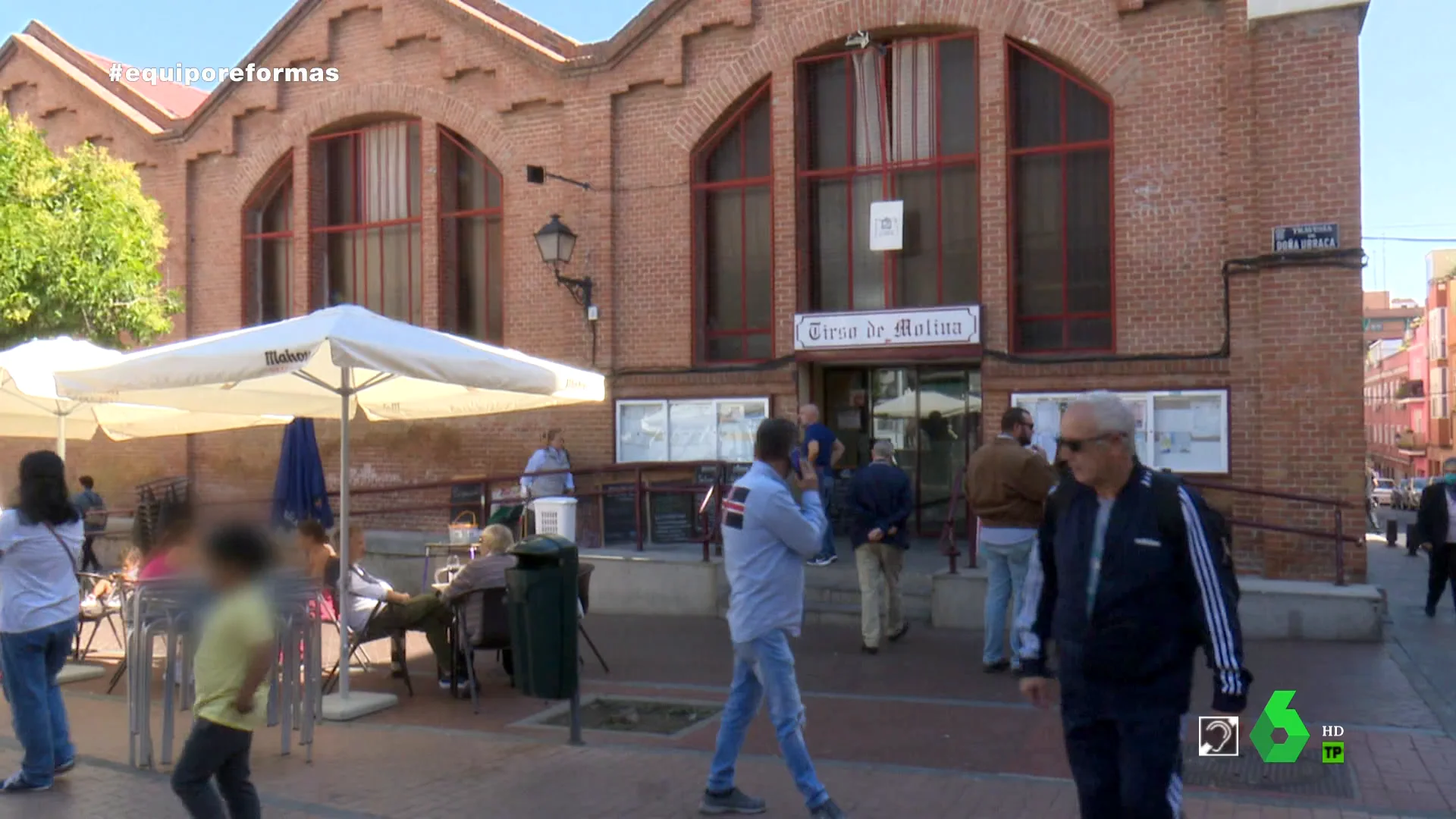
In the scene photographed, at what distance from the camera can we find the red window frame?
18.5 meters

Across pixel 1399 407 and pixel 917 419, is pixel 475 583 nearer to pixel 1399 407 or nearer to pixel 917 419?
pixel 917 419

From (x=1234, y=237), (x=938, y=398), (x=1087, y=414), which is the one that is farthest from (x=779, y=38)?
(x=1087, y=414)

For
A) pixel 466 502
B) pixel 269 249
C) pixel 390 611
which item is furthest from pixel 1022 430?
pixel 269 249

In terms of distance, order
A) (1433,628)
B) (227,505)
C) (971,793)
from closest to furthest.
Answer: (227,505) → (971,793) → (1433,628)

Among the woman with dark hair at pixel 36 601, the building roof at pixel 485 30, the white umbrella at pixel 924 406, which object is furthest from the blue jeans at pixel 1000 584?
the building roof at pixel 485 30

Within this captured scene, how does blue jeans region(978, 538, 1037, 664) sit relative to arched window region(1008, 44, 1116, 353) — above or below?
below

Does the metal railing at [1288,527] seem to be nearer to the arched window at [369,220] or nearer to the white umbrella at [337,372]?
the white umbrella at [337,372]

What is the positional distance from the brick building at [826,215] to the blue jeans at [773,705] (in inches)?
315

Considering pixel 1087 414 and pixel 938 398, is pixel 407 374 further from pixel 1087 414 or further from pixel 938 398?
pixel 938 398

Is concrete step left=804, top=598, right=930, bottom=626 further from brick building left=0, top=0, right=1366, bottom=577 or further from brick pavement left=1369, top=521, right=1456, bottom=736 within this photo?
brick pavement left=1369, top=521, right=1456, bottom=736

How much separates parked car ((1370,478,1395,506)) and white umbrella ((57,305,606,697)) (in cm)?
4408

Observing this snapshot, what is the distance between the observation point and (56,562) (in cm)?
650

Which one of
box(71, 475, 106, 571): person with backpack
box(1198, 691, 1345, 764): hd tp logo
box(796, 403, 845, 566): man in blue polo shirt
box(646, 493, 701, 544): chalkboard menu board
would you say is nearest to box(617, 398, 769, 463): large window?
box(646, 493, 701, 544): chalkboard menu board

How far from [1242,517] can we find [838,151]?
601 cm
